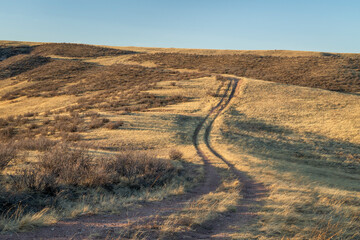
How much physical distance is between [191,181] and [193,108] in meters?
17.3

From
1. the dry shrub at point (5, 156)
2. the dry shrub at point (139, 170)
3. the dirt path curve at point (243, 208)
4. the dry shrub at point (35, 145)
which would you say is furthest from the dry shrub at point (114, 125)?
the dry shrub at point (5, 156)

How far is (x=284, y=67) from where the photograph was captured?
5728cm

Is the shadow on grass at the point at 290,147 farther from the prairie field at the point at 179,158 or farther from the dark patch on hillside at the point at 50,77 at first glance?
the dark patch on hillside at the point at 50,77

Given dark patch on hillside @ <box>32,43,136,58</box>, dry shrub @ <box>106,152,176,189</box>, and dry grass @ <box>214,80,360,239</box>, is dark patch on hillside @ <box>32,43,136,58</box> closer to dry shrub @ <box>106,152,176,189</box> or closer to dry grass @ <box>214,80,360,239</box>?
dry grass @ <box>214,80,360,239</box>

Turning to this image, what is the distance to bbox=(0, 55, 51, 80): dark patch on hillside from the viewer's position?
56156mm

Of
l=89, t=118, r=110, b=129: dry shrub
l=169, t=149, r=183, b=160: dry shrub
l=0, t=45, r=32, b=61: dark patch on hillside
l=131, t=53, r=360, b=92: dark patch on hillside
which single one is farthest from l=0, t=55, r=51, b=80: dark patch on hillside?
l=169, t=149, r=183, b=160: dry shrub

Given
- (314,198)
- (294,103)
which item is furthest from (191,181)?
(294,103)

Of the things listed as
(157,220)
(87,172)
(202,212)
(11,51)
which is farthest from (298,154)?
(11,51)

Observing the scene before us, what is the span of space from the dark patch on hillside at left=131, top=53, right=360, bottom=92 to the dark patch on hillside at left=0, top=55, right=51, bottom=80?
2410cm

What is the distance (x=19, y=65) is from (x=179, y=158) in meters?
62.8

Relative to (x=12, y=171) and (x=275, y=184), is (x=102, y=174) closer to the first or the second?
(x=12, y=171)

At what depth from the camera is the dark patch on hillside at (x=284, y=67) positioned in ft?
151

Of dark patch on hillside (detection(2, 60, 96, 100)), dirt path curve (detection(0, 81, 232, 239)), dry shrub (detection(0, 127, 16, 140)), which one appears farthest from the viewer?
dark patch on hillside (detection(2, 60, 96, 100))

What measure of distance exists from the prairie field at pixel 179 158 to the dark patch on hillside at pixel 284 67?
0.75 metres
